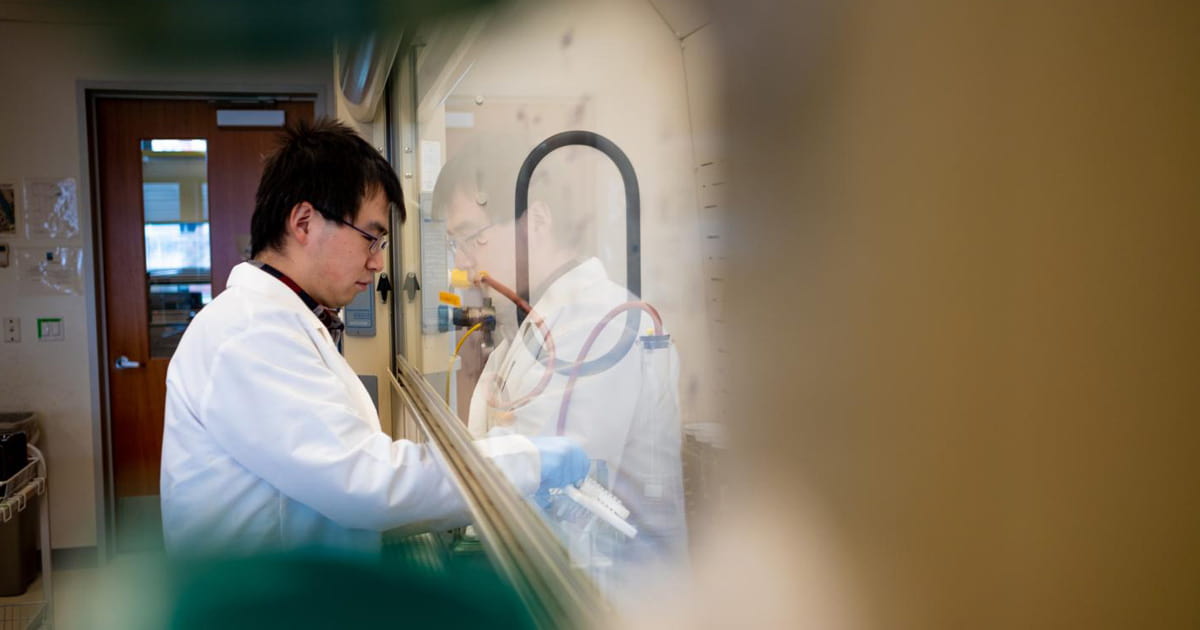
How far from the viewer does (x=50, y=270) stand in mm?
3250

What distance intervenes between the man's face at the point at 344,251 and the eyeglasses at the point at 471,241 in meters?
0.15

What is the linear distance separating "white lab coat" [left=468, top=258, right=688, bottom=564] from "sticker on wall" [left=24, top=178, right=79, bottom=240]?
3.03m

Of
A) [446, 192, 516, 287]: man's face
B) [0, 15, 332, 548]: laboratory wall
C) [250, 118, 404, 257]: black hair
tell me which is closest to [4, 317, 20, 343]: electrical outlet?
[0, 15, 332, 548]: laboratory wall

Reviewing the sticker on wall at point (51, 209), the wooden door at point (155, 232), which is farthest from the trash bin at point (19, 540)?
the sticker on wall at point (51, 209)

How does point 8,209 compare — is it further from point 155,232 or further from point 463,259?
point 463,259

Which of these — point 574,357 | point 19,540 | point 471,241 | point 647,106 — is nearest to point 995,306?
point 647,106

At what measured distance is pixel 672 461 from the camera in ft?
1.54

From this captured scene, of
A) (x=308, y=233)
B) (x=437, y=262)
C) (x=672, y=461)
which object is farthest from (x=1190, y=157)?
(x=437, y=262)

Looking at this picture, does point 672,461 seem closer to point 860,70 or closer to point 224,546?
point 860,70

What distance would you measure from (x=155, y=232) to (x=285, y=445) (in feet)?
9.92

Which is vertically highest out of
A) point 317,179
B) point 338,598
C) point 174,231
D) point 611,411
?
point 174,231

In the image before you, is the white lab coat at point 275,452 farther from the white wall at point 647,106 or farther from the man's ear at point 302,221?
the white wall at point 647,106

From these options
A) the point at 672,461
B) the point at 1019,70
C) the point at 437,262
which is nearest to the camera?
the point at 1019,70

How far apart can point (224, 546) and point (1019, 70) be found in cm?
88
